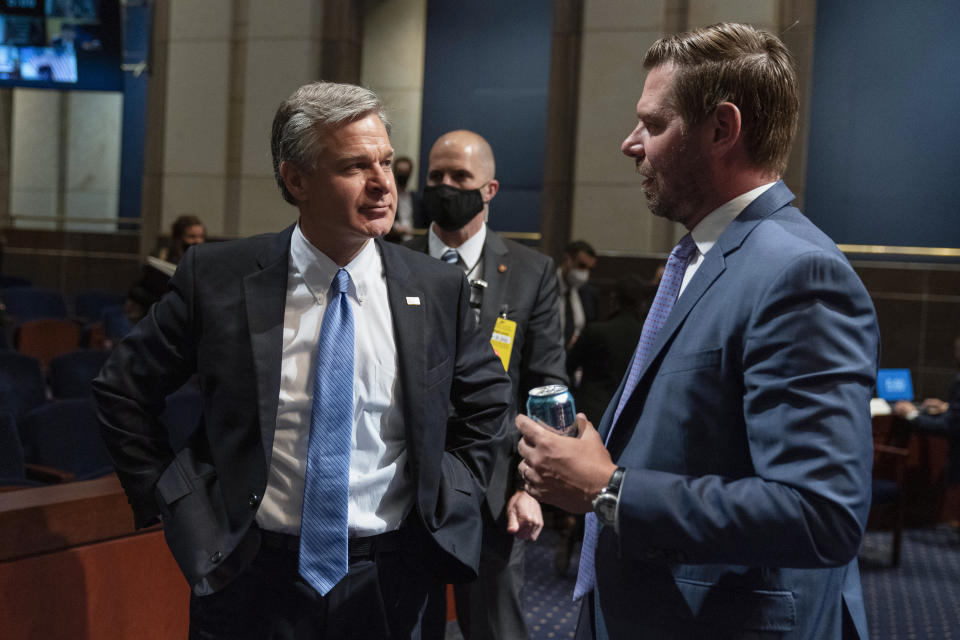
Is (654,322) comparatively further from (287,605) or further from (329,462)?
(287,605)

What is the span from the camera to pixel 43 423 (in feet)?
12.6

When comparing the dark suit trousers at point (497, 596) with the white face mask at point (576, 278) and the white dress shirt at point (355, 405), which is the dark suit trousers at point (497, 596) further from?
the white face mask at point (576, 278)

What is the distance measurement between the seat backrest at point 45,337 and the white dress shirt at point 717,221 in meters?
6.24

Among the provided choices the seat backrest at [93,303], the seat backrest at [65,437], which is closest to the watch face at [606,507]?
the seat backrest at [65,437]

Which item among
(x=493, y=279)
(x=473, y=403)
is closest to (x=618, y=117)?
(x=493, y=279)

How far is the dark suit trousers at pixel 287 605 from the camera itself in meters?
1.74

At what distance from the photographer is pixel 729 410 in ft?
4.08

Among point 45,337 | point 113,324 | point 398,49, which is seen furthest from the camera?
point 398,49

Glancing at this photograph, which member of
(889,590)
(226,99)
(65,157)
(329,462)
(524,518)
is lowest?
(889,590)

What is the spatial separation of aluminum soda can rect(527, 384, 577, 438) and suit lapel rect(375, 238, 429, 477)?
512 mm

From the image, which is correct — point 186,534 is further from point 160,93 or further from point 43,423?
point 160,93

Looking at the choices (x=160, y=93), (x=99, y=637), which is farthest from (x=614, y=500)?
(x=160, y=93)

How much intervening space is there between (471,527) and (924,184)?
23.2 ft

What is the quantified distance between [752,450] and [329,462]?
2.77 feet
